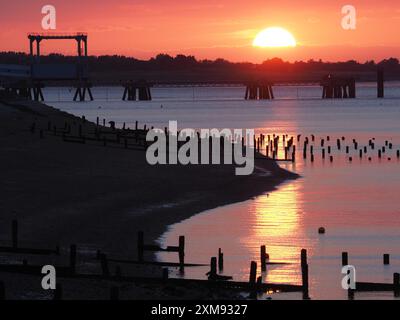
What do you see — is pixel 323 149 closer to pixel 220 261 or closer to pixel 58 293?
pixel 220 261

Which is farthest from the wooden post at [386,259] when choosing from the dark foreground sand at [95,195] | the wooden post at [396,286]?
the dark foreground sand at [95,195]

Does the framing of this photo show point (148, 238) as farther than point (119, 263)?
Yes

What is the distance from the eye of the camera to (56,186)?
4919cm

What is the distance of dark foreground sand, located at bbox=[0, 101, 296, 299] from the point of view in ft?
111

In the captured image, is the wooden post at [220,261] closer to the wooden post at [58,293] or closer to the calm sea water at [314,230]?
the calm sea water at [314,230]

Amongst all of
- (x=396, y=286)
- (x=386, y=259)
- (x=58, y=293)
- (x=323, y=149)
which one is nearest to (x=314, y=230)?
(x=386, y=259)

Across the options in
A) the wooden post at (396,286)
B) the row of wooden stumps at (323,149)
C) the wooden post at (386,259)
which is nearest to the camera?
the wooden post at (396,286)

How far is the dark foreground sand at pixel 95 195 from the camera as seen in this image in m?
33.7

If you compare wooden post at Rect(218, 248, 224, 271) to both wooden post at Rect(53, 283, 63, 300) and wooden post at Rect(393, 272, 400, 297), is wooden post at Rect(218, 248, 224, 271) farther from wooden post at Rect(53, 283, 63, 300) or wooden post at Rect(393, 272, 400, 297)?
wooden post at Rect(53, 283, 63, 300)

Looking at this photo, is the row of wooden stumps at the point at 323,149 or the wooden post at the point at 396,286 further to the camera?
the row of wooden stumps at the point at 323,149

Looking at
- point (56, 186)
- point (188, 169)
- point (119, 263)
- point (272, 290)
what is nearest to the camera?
point (272, 290)
